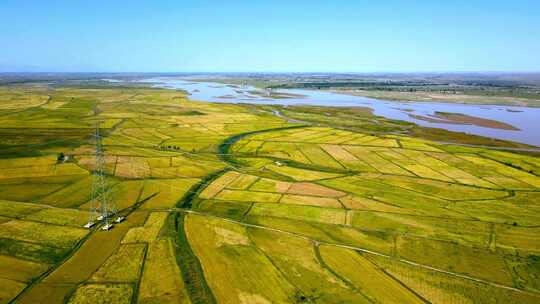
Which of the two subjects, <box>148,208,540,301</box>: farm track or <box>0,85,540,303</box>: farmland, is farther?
<box>148,208,540,301</box>: farm track

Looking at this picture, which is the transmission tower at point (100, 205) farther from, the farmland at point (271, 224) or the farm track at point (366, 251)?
the farm track at point (366, 251)

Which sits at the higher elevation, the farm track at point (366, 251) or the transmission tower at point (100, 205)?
the transmission tower at point (100, 205)

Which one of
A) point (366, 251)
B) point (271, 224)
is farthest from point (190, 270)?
point (366, 251)

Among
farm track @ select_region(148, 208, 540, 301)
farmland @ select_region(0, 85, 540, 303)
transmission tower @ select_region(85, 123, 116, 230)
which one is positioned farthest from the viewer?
transmission tower @ select_region(85, 123, 116, 230)

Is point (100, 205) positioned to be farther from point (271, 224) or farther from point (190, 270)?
point (271, 224)

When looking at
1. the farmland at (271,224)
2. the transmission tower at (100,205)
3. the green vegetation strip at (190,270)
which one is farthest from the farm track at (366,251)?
the transmission tower at (100,205)

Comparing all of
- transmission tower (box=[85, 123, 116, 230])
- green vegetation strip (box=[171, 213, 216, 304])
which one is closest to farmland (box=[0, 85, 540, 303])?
green vegetation strip (box=[171, 213, 216, 304])

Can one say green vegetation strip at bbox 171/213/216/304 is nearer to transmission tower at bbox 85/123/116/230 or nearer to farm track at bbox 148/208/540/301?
farm track at bbox 148/208/540/301

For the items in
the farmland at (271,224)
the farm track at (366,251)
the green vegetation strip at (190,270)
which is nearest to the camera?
the green vegetation strip at (190,270)
